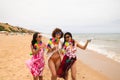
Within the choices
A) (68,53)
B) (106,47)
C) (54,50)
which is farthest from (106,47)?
(54,50)

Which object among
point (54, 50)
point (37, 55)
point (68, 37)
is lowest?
point (37, 55)

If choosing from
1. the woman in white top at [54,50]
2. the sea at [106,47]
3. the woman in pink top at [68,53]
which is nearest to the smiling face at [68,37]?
the woman in pink top at [68,53]

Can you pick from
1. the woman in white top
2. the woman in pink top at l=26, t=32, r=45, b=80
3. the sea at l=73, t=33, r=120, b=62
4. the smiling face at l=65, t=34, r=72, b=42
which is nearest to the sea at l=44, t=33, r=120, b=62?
the sea at l=73, t=33, r=120, b=62

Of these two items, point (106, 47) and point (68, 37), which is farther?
point (106, 47)

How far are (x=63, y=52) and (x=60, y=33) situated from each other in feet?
1.62

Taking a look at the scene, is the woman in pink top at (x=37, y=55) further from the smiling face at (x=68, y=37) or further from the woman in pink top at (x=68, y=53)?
the smiling face at (x=68, y=37)

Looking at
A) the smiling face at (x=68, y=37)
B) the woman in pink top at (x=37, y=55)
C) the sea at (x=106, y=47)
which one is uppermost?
the smiling face at (x=68, y=37)

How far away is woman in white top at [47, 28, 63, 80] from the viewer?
5332 millimetres

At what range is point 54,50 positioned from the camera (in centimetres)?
534

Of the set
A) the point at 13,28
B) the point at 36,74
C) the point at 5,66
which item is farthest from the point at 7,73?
the point at 13,28

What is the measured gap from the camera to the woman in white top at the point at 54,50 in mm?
5332

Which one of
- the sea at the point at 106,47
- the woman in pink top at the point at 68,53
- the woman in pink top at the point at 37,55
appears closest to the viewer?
the woman in pink top at the point at 37,55

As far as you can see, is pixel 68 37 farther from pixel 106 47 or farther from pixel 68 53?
pixel 106 47

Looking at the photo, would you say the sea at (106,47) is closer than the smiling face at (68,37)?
No
